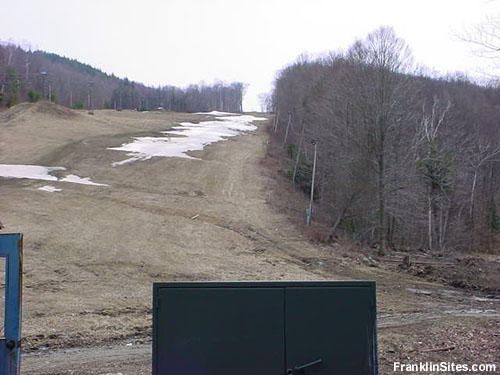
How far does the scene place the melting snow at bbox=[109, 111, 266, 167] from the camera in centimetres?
4581

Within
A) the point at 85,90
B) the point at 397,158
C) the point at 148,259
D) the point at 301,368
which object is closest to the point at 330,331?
the point at 301,368

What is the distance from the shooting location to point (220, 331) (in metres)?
3.90

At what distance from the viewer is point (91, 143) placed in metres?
48.1

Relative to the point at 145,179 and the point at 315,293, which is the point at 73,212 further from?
the point at 315,293

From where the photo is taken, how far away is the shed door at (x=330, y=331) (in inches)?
154

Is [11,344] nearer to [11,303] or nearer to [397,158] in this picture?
[11,303]

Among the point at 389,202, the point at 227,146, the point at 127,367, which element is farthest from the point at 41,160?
the point at 127,367

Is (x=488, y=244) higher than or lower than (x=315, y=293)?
lower

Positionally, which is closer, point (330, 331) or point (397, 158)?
point (330, 331)

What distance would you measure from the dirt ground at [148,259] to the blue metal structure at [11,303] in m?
3.42

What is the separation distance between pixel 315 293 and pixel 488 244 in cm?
4123

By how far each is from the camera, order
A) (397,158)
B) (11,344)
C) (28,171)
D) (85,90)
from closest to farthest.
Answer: (11,344) → (397,158) → (28,171) → (85,90)

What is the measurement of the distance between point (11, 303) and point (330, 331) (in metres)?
2.72

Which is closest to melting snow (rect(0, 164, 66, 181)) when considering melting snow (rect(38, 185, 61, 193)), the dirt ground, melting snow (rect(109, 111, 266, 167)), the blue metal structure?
the dirt ground
